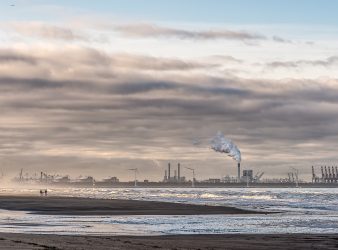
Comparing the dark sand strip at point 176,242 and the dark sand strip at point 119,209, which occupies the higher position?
the dark sand strip at point 119,209

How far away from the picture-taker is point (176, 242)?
40375 mm

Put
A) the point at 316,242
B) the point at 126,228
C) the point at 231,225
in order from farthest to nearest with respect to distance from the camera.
Result: the point at 231,225 < the point at 126,228 < the point at 316,242

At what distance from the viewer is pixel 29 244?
35.4 meters

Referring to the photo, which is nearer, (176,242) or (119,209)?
(176,242)

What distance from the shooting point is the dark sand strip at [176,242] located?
35.9 metres

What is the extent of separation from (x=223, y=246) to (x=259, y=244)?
2.48 metres

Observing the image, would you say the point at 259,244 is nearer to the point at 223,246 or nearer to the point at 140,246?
the point at 223,246

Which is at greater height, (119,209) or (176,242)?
(119,209)

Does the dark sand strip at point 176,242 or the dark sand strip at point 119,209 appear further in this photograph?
the dark sand strip at point 119,209

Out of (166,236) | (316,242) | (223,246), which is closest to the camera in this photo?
(223,246)

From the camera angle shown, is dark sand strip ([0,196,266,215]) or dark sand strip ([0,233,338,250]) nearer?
dark sand strip ([0,233,338,250])

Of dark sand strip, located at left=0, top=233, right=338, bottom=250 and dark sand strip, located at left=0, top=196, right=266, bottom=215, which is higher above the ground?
dark sand strip, located at left=0, top=196, right=266, bottom=215

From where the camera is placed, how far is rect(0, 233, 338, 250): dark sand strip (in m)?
35.9

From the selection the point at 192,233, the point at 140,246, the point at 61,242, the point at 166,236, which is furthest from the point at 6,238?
the point at 192,233
